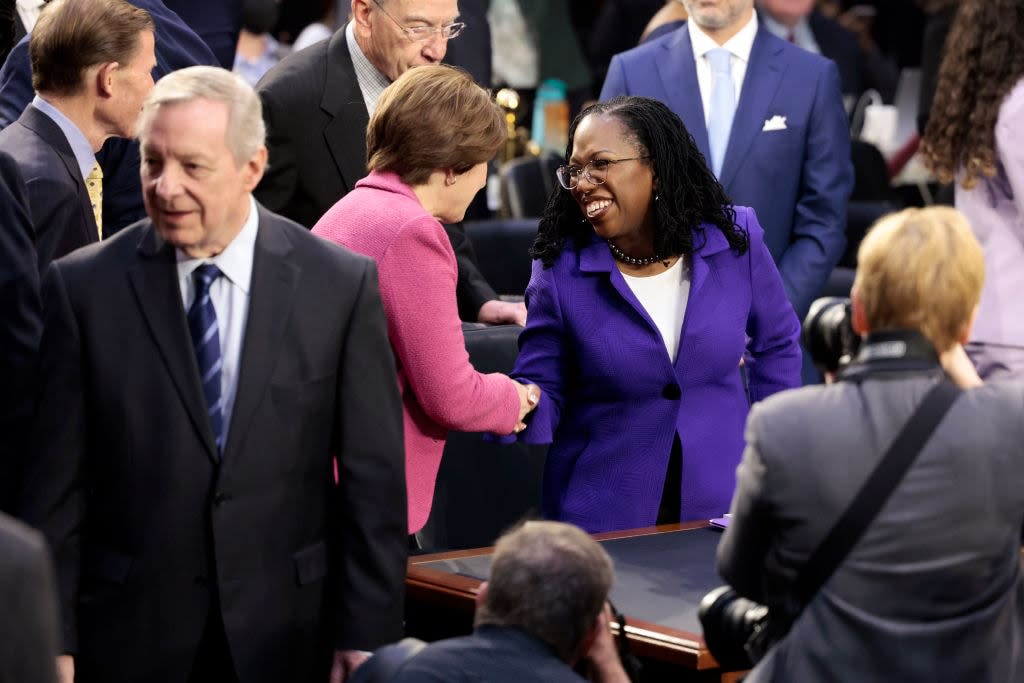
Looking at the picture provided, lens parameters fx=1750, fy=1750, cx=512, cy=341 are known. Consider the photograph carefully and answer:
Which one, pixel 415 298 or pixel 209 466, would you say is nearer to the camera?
pixel 209 466

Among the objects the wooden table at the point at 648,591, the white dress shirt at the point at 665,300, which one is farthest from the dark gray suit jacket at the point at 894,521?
the white dress shirt at the point at 665,300

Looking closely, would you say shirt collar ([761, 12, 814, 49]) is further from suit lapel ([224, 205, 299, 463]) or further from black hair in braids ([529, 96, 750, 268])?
suit lapel ([224, 205, 299, 463])

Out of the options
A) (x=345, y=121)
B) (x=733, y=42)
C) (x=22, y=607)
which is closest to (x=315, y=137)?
(x=345, y=121)

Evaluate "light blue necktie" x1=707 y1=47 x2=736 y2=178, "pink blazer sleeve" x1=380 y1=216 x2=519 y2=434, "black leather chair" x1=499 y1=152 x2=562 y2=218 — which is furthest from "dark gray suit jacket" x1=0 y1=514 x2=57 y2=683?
"black leather chair" x1=499 y1=152 x2=562 y2=218

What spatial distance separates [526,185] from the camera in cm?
682

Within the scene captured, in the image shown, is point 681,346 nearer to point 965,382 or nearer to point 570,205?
point 570,205

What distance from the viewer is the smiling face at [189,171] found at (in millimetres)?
2703

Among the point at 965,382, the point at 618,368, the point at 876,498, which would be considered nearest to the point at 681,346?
the point at 618,368

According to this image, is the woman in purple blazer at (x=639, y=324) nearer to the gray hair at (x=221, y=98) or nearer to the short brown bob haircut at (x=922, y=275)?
the gray hair at (x=221, y=98)

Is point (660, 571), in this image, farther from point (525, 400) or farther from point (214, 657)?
point (214, 657)

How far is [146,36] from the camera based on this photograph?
3740 mm

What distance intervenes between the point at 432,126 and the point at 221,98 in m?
0.67

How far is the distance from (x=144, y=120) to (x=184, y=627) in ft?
2.64

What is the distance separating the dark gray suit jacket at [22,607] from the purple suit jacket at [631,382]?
81.0 inches
